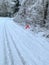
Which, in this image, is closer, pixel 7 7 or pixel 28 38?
pixel 28 38

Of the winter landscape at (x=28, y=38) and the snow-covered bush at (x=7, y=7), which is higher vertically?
the winter landscape at (x=28, y=38)

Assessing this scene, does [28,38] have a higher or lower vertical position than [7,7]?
higher

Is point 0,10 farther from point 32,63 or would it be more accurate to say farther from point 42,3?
point 32,63

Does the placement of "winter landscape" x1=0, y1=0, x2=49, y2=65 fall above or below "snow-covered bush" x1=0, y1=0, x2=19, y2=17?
above

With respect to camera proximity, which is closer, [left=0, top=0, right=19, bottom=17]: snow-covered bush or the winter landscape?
the winter landscape

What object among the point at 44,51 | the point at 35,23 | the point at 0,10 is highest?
the point at 44,51

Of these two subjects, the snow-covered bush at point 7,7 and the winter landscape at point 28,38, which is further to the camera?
the snow-covered bush at point 7,7

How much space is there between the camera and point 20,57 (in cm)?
848

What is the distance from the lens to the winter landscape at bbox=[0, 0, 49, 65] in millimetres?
8305

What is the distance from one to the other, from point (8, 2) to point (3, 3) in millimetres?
1968

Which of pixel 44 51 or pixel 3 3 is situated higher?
pixel 44 51

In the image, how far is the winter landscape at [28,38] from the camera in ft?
27.2

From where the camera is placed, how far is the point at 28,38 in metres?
14.9

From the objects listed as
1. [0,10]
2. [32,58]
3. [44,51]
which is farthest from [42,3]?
[0,10]
